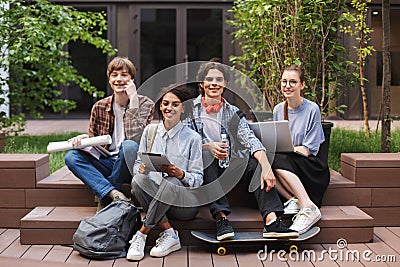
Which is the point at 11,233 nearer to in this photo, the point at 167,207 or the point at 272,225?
the point at 167,207

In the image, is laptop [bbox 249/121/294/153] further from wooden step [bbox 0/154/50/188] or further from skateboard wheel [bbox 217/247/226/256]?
wooden step [bbox 0/154/50/188]

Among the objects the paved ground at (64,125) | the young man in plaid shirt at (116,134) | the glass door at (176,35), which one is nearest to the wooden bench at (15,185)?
the young man in plaid shirt at (116,134)

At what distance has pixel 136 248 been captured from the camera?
367 cm

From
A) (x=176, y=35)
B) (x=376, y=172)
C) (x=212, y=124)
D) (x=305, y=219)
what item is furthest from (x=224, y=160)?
(x=176, y=35)

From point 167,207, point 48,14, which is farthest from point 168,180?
point 48,14

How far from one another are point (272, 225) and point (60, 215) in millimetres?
1335

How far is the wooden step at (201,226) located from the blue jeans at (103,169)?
0.23 m

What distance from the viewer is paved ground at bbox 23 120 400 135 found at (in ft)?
32.7

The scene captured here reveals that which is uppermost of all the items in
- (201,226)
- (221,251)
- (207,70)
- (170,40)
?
(170,40)

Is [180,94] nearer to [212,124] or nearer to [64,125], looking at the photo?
[212,124]

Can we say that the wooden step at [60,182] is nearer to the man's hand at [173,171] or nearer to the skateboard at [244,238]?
the man's hand at [173,171]

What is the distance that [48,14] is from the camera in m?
6.91

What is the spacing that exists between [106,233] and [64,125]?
7.84 metres

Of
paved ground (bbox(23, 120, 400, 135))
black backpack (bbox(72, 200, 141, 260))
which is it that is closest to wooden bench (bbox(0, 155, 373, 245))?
black backpack (bbox(72, 200, 141, 260))
